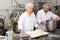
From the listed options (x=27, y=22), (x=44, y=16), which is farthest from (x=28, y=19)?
(x=44, y=16)

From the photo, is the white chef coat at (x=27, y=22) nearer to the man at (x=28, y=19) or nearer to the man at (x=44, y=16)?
the man at (x=28, y=19)

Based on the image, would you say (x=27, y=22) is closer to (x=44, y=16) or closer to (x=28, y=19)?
(x=28, y=19)

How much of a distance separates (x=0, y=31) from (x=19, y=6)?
0.68 metres

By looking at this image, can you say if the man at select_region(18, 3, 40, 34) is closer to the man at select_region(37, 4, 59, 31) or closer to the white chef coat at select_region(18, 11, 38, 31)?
the white chef coat at select_region(18, 11, 38, 31)

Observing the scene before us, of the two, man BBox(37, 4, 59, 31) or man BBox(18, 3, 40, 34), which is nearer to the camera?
man BBox(18, 3, 40, 34)

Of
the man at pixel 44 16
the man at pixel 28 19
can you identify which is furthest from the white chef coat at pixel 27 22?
the man at pixel 44 16

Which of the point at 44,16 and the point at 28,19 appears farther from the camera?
the point at 44,16

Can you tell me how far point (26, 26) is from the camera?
100 inches

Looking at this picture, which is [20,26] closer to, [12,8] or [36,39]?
[36,39]

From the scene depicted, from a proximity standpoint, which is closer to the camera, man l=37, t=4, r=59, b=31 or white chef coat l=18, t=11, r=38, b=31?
white chef coat l=18, t=11, r=38, b=31

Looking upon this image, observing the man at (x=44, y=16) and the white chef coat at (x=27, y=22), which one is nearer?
the white chef coat at (x=27, y=22)

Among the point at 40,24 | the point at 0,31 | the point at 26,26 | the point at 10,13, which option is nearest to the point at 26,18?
the point at 26,26

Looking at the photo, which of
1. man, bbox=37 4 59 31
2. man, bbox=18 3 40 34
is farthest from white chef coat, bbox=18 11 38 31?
man, bbox=37 4 59 31

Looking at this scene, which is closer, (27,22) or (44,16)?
(27,22)
